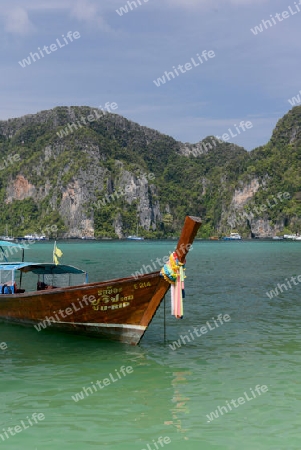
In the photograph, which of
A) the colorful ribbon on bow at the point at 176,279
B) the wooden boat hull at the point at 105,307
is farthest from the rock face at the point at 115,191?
the colorful ribbon on bow at the point at 176,279

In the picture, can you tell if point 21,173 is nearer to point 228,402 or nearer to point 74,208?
point 74,208

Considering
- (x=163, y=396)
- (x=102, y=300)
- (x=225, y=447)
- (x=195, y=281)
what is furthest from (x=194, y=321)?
(x=195, y=281)

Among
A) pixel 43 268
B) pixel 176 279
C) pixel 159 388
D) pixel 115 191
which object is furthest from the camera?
pixel 115 191

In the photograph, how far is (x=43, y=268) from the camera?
1741cm

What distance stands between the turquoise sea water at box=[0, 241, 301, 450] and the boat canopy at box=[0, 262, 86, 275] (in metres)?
1.99

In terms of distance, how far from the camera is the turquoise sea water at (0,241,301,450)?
25.0 ft

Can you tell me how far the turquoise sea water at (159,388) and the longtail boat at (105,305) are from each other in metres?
0.40

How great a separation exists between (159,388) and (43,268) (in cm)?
871

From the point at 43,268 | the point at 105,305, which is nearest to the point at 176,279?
the point at 105,305

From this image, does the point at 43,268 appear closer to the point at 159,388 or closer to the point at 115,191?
the point at 159,388

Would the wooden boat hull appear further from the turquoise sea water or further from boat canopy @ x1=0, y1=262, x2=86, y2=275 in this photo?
boat canopy @ x1=0, y1=262, x2=86, y2=275

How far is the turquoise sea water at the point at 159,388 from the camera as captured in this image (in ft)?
25.0

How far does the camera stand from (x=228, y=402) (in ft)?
29.4

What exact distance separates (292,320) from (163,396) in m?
8.95
